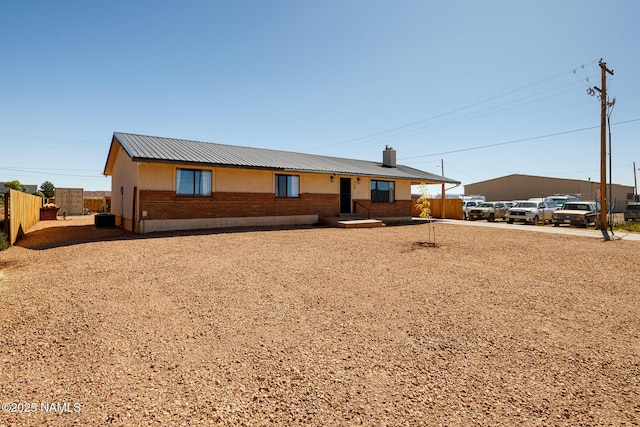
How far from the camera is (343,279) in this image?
21.9ft

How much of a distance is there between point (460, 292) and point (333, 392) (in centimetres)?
388

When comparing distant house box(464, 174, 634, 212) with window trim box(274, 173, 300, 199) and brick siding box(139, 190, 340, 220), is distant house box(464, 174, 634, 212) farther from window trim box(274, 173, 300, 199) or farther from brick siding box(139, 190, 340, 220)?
window trim box(274, 173, 300, 199)

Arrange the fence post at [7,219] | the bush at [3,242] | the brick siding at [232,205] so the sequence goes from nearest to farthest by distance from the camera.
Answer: the bush at [3,242], the fence post at [7,219], the brick siding at [232,205]

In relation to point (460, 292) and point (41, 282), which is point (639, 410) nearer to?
point (460, 292)

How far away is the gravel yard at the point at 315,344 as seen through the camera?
8.84ft

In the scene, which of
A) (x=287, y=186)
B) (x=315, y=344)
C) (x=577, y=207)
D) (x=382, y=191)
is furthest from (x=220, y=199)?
(x=577, y=207)

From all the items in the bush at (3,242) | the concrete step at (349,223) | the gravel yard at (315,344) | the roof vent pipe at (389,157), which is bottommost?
the gravel yard at (315,344)

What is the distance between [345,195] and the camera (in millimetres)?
20156

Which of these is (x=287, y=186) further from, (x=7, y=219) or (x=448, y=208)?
(x=448, y=208)

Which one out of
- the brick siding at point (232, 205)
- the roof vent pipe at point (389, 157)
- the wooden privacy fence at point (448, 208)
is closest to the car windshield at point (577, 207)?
the wooden privacy fence at point (448, 208)

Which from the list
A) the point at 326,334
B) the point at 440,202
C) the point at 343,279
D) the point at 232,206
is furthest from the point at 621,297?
the point at 440,202

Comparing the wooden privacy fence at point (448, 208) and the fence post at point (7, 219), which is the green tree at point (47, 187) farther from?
the wooden privacy fence at point (448, 208)

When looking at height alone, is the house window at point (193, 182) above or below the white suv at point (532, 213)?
above

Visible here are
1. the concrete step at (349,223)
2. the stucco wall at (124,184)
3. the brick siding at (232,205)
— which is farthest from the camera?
the concrete step at (349,223)
